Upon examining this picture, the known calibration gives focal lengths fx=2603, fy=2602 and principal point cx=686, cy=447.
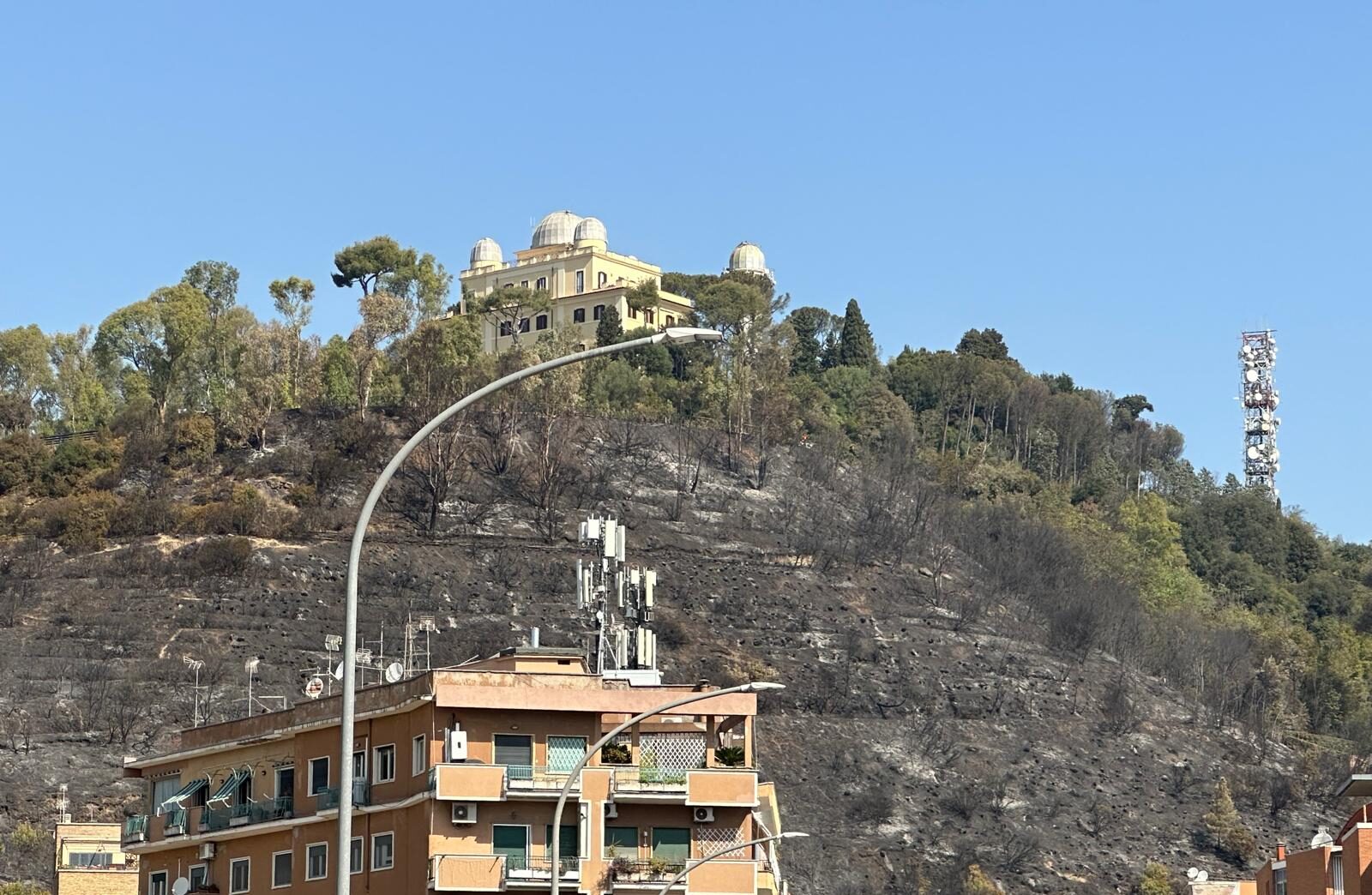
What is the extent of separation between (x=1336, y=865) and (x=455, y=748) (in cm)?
2031

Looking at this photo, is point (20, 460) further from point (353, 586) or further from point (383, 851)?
point (353, 586)

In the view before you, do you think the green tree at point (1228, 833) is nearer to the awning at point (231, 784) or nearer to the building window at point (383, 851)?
the awning at point (231, 784)

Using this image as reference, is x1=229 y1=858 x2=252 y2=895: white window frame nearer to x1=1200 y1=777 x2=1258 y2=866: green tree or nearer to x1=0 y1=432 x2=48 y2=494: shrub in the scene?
x1=1200 y1=777 x2=1258 y2=866: green tree

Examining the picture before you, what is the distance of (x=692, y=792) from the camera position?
56.2m

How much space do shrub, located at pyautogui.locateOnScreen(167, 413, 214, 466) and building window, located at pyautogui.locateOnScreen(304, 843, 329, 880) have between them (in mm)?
111185

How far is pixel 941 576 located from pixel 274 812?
4632 inches

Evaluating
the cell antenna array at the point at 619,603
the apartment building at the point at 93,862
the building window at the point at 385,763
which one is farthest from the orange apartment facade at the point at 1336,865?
the apartment building at the point at 93,862

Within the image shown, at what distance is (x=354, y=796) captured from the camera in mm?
55844

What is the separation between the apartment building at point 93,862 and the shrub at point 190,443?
6074cm

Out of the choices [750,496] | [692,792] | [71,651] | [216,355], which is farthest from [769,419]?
[692,792]

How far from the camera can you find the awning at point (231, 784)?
5828 centimetres

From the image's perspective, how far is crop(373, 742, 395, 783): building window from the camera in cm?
5575

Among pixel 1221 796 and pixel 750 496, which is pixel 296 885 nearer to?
pixel 1221 796

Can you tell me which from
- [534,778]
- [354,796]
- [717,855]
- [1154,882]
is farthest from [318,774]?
[1154,882]
